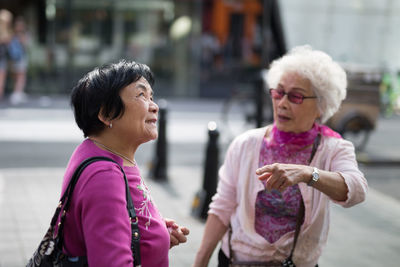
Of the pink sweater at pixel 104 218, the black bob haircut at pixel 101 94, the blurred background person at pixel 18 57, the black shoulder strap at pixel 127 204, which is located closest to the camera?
the pink sweater at pixel 104 218

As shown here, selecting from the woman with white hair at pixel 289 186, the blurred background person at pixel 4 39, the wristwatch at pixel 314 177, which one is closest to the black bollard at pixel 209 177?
the woman with white hair at pixel 289 186

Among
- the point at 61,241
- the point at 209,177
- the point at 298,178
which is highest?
the point at 298,178

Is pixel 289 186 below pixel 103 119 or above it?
below

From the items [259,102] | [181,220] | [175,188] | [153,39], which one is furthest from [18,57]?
[181,220]

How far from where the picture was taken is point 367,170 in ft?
30.0

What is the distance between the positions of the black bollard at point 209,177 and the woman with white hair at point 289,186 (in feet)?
10.4

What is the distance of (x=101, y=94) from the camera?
2.14 metres

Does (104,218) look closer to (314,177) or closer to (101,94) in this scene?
(101,94)

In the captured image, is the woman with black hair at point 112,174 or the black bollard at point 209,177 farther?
the black bollard at point 209,177

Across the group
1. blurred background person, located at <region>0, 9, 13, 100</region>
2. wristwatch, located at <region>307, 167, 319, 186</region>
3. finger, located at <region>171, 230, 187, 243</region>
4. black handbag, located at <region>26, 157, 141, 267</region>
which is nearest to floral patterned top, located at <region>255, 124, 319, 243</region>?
wristwatch, located at <region>307, 167, 319, 186</region>

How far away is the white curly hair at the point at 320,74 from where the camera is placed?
9.90ft

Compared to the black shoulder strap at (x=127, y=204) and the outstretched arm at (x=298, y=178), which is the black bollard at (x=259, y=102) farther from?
the black shoulder strap at (x=127, y=204)

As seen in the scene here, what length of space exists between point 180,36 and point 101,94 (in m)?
17.3

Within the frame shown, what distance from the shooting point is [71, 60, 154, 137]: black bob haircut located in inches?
84.6
